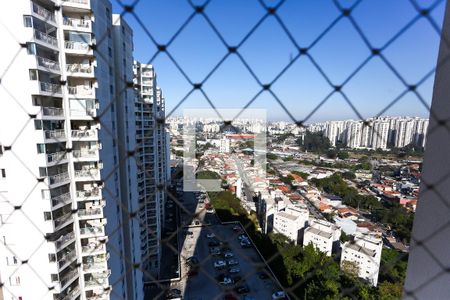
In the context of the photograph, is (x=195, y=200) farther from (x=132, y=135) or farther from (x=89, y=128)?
(x=89, y=128)

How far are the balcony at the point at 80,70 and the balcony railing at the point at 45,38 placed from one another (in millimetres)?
220

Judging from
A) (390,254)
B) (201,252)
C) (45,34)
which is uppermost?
(45,34)

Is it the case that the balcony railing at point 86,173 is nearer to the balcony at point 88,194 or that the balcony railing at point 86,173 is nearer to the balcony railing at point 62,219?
the balcony at point 88,194

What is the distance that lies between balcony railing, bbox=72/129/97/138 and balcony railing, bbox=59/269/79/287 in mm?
1373

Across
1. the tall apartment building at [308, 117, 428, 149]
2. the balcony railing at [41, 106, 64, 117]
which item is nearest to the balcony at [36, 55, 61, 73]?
the balcony railing at [41, 106, 64, 117]

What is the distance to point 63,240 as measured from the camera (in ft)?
8.05

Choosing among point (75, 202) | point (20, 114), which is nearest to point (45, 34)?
point (20, 114)

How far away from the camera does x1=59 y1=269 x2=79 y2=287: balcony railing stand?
2.47m

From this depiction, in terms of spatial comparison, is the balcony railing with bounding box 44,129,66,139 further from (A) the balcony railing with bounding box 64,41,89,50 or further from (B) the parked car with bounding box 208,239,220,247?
(B) the parked car with bounding box 208,239,220,247

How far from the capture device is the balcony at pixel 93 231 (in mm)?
2717

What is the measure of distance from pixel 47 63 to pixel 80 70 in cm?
35

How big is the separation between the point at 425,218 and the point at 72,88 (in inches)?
112

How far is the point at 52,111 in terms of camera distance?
2271 millimetres

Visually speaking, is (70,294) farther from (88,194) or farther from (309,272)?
(309,272)
